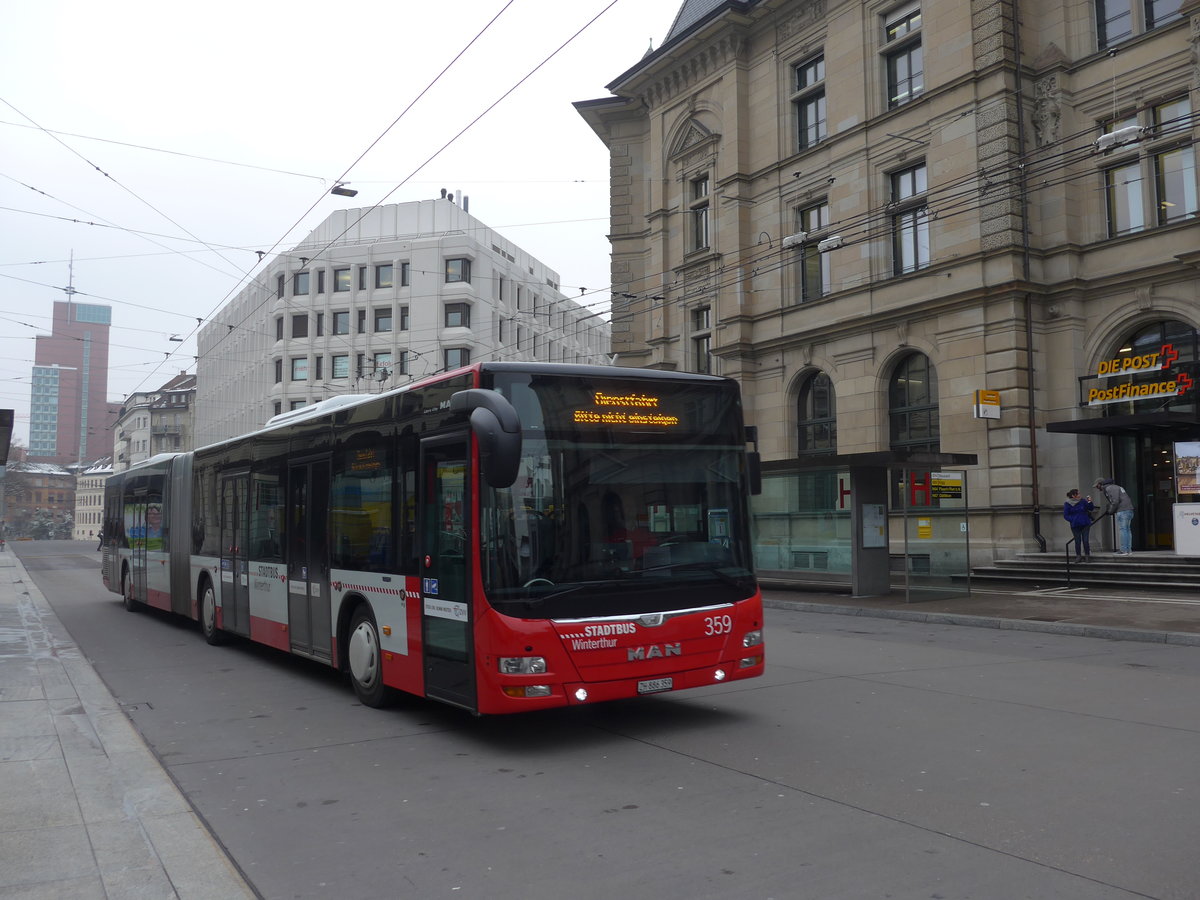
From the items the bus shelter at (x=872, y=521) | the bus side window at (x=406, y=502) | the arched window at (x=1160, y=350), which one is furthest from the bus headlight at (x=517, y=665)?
the arched window at (x=1160, y=350)

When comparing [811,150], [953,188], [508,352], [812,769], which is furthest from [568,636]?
[508,352]

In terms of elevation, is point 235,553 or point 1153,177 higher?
point 1153,177

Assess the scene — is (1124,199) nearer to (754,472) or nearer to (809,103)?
(809,103)

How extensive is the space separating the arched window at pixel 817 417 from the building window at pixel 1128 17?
11.0 meters

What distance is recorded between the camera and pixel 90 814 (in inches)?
223

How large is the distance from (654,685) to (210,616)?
8649 millimetres

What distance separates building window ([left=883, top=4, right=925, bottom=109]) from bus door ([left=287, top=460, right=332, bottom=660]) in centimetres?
2244

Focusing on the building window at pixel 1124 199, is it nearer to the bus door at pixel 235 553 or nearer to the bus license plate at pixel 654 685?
the bus door at pixel 235 553

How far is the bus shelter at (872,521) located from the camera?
19641mm

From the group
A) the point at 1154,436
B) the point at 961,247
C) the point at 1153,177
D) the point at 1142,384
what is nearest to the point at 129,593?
the point at 961,247

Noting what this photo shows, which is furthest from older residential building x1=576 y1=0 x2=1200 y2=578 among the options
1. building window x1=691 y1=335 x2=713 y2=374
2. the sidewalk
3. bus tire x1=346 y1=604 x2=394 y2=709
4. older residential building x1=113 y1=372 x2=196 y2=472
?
older residential building x1=113 y1=372 x2=196 y2=472

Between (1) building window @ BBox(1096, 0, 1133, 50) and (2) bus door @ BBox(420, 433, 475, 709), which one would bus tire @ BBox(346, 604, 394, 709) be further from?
(1) building window @ BBox(1096, 0, 1133, 50)

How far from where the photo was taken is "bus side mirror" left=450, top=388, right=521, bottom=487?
262 inches

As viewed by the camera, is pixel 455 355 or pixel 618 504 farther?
pixel 455 355
